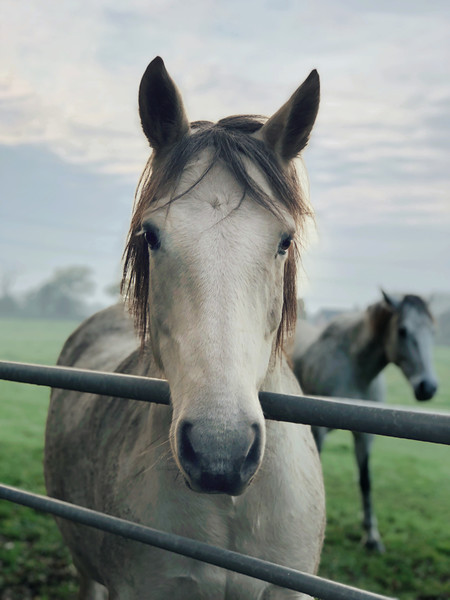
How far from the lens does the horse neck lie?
5.41 meters

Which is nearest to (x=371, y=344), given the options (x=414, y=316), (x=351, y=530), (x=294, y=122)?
(x=414, y=316)

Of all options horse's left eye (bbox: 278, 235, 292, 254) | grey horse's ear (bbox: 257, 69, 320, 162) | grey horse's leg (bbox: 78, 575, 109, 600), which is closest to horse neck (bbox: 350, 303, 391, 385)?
grey horse's leg (bbox: 78, 575, 109, 600)

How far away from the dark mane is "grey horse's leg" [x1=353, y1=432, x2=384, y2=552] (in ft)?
13.0

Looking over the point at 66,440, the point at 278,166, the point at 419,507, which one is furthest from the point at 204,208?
the point at 419,507

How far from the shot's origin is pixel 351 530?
5500 mm

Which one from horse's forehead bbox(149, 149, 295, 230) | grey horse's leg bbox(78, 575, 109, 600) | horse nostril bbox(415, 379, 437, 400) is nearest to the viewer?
Answer: horse's forehead bbox(149, 149, 295, 230)

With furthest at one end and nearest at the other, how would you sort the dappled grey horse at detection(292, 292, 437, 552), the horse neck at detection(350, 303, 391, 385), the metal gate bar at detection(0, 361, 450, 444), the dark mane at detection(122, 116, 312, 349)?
1. the horse neck at detection(350, 303, 391, 385)
2. the dappled grey horse at detection(292, 292, 437, 552)
3. the dark mane at detection(122, 116, 312, 349)
4. the metal gate bar at detection(0, 361, 450, 444)

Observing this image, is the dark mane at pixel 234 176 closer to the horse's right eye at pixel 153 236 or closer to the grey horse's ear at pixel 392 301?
the horse's right eye at pixel 153 236

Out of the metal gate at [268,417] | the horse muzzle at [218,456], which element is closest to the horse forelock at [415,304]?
the metal gate at [268,417]

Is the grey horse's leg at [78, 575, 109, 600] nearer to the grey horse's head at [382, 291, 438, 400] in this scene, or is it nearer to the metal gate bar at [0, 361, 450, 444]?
the metal gate bar at [0, 361, 450, 444]

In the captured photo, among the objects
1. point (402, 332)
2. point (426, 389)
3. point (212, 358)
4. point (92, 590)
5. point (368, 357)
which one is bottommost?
point (92, 590)

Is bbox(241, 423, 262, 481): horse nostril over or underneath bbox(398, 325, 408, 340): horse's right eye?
over

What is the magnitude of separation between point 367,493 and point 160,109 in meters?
4.87

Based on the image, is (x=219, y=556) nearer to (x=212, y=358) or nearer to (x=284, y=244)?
(x=212, y=358)
